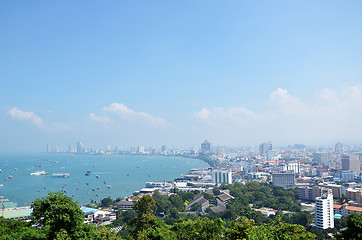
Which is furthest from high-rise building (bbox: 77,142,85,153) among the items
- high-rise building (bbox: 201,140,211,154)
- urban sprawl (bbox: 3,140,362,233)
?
urban sprawl (bbox: 3,140,362,233)

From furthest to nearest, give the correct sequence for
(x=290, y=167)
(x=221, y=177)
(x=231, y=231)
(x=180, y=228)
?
(x=290, y=167) < (x=221, y=177) < (x=180, y=228) < (x=231, y=231)

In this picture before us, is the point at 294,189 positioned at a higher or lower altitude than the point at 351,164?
lower

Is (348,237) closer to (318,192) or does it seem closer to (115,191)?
(318,192)

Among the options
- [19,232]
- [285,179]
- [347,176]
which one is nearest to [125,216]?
[19,232]

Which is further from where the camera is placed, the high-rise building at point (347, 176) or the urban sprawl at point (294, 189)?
the high-rise building at point (347, 176)

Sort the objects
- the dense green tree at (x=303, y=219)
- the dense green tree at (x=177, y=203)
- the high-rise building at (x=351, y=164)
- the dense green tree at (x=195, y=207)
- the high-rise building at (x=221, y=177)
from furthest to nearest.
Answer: the high-rise building at (x=351, y=164), the high-rise building at (x=221, y=177), the dense green tree at (x=177, y=203), the dense green tree at (x=195, y=207), the dense green tree at (x=303, y=219)

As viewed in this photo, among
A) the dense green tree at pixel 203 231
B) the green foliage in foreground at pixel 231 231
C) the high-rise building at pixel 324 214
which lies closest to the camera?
the green foliage in foreground at pixel 231 231

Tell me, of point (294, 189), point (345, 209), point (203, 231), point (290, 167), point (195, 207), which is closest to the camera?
point (203, 231)

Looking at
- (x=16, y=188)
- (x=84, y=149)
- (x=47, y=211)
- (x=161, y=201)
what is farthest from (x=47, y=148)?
(x=47, y=211)

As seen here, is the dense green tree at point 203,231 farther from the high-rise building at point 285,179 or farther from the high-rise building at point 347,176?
the high-rise building at point 347,176

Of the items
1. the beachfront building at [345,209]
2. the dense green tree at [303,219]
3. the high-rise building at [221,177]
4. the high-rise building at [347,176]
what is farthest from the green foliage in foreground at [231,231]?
the high-rise building at [347,176]

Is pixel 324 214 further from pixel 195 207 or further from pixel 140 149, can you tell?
pixel 140 149
